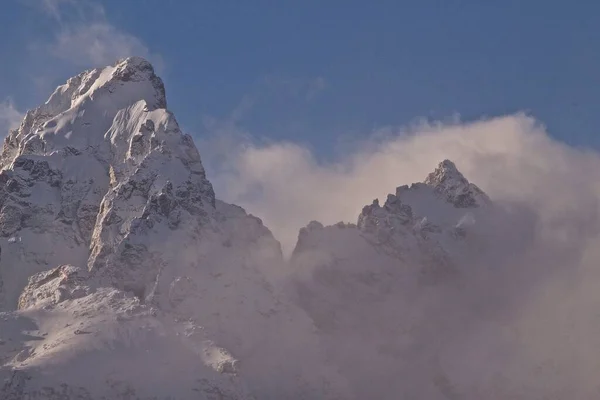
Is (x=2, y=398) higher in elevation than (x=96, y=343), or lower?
lower

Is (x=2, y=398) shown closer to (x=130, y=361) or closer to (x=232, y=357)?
(x=130, y=361)

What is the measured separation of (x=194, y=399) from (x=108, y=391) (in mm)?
12593

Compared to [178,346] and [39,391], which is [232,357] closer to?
[178,346]

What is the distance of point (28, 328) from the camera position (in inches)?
7864

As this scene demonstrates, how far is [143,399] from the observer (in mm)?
184125

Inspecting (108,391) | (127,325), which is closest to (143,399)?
(108,391)

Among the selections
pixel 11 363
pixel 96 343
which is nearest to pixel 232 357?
pixel 96 343

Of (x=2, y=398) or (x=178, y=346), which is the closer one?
(x=2, y=398)

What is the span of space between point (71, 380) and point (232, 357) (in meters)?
26.8

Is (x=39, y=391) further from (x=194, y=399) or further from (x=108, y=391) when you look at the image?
(x=194, y=399)

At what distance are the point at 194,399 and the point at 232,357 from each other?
43.6 ft

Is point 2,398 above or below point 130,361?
below

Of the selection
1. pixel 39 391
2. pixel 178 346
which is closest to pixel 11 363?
pixel 39 391

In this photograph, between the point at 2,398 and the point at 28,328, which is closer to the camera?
the point at 2,398
